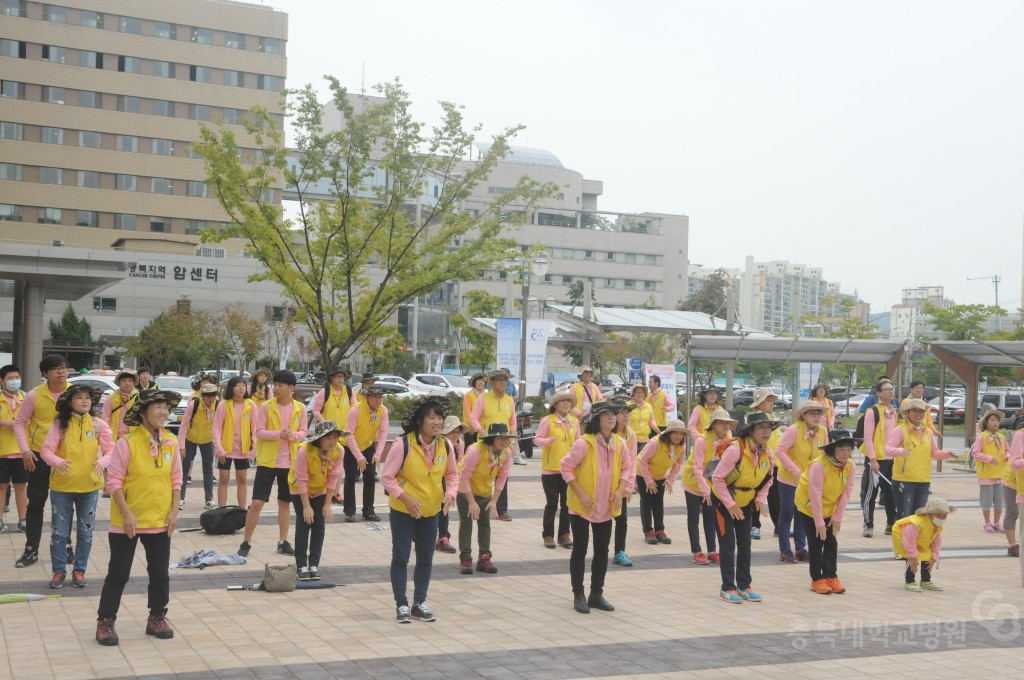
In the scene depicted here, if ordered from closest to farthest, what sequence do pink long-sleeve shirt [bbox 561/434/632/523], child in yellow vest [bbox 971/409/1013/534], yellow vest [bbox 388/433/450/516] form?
yellow vest [bbox 388/433/450/516] < pink long-sleeve shirt [bbox 561/434/632/523] < child in yellow vest [bbox 971/409/1013/534]

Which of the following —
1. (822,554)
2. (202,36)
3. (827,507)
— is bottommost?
(822,554)

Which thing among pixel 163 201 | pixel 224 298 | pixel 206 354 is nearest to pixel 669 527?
pixel 206 354

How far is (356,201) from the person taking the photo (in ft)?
77.9

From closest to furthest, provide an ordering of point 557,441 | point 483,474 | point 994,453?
point 483,474 → point 557,441 → point 994,453

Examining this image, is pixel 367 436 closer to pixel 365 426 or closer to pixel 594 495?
pixel 365 426

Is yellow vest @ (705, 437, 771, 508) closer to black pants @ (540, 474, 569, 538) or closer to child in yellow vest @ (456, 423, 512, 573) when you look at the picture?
child in yellow vest @ (456, 423, 512, 573)

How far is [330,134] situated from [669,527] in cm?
1206

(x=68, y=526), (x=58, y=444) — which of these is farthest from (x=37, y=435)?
(x=68, y=526)

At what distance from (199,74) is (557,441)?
65.7 metres

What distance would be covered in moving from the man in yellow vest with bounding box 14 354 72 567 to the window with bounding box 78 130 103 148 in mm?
63553

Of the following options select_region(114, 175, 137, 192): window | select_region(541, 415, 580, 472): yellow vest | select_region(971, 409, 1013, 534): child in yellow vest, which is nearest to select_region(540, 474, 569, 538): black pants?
select_region(541, 415, 580, 472): yellow vest

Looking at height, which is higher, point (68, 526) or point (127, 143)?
point (127, 143)

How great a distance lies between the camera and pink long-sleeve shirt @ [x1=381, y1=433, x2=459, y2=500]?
7.88 m

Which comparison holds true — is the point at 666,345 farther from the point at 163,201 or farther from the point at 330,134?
the point at 330,134
